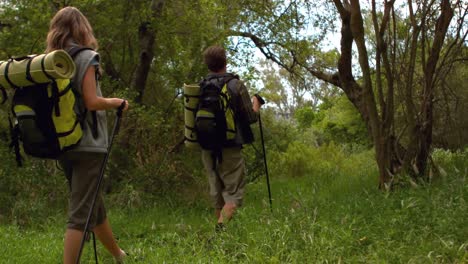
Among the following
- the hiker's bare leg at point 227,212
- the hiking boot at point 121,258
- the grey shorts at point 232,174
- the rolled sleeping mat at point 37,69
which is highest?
the rolled sleeping mat at point 37,69

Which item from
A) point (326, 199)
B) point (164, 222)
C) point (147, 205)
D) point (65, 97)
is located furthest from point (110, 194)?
point (65, 97)

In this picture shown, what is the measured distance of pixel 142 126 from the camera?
24.8 feet

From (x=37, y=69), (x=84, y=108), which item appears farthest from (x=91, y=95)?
(x=37, y=69)

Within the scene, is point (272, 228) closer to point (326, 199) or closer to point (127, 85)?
point (326, 199)

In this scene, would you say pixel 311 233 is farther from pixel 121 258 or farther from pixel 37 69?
pixel 37 69

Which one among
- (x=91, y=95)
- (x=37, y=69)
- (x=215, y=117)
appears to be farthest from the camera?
(x=215, y=117)

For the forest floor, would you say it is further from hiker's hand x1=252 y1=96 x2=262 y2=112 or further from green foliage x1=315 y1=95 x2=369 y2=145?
green foliage x1=315 y1=95 x2=369 y2=145

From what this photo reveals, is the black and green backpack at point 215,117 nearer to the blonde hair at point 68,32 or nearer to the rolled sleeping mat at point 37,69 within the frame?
the blonde hair at point 68,32

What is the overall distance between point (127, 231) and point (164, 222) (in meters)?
0.55

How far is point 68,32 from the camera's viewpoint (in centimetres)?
365

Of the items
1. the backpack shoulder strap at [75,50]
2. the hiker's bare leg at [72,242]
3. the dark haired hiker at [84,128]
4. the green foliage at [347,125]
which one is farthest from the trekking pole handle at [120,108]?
the green foliage at [347,125]

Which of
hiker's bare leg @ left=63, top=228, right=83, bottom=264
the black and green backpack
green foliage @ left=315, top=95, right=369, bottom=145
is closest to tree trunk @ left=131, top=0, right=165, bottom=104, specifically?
the black and green backpack

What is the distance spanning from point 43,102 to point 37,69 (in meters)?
0.23

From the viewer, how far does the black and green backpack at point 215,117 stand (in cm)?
466
